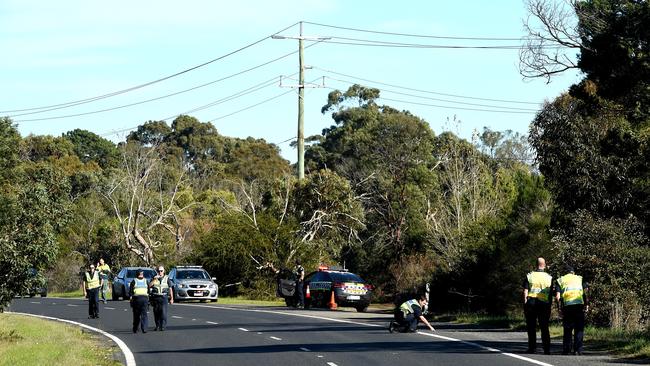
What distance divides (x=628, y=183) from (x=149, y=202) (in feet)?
139

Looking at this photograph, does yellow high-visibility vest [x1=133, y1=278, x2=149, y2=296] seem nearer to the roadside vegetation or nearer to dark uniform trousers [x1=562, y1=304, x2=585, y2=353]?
the roadside vegetation

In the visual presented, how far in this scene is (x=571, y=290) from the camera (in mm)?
20719

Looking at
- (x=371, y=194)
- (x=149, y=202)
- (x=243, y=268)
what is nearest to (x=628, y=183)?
(x=243, y=268)

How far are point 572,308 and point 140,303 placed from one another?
12928 mm

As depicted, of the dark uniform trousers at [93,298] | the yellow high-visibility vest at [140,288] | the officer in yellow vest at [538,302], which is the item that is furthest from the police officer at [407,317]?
the dark uniform trousers at [93,298]

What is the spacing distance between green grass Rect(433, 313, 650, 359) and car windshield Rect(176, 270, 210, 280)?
56.9ft

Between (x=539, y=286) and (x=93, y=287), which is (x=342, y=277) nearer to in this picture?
(x=93, y=287)

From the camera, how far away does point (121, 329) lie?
3059 centimetres

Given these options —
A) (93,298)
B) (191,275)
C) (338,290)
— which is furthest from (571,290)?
(191,275)

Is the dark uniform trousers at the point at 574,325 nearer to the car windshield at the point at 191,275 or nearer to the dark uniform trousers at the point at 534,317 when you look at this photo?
the dark uniform trousers at the point at 534,317

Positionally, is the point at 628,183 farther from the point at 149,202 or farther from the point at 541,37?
the point at 149,202

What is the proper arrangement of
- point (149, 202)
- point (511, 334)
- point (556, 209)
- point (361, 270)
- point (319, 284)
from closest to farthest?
point (511, 334) < point (556, 209) < point (319, 284) < point (361, 270) < point (149, 202)

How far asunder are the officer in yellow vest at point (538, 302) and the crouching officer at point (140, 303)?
11709 mm

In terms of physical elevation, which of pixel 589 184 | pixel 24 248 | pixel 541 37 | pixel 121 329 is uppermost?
pixel 541 37
